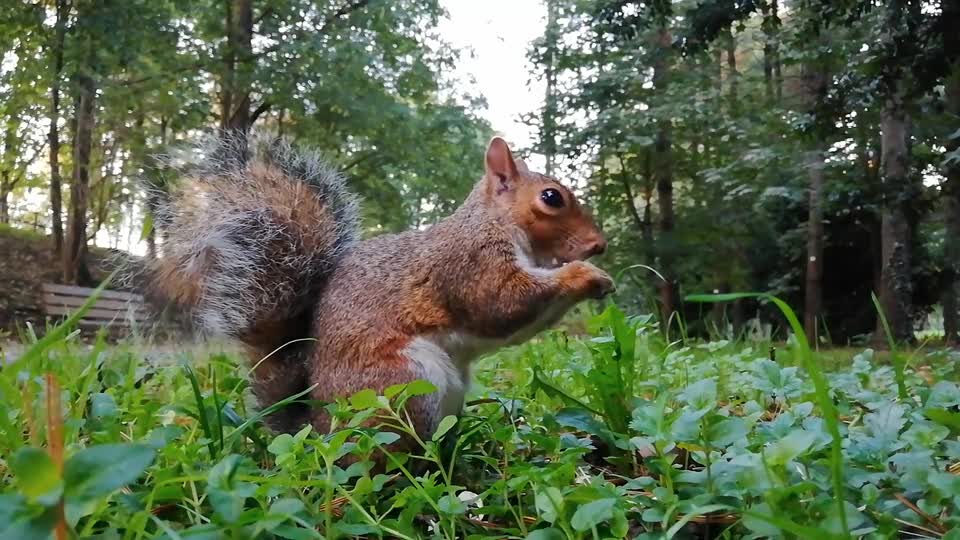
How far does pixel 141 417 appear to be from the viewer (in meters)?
0.92

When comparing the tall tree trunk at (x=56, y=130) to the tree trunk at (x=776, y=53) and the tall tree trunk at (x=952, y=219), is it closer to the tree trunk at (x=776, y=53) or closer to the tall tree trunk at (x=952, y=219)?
the tree trunk at (x=776, y=53)

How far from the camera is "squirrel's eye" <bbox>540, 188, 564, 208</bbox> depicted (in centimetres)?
122

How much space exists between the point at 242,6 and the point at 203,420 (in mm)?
4522

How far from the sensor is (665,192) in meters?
5.72

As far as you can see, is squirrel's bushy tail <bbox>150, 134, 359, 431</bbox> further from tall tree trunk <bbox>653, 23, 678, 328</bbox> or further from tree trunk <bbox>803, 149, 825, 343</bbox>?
tree trunk <bbox>803, 149, 825, 343</bbox>

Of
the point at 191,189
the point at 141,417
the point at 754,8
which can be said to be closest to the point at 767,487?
the point at 141,417

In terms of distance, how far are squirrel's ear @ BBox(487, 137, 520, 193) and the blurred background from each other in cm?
210

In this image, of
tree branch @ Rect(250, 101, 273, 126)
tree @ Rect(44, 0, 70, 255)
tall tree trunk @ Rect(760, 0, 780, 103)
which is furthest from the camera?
tree branch @ Rect(250, 101, 273, 126)

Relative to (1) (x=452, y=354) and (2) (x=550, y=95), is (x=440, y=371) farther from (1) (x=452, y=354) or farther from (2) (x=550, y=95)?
(2) (x=550, y=95)

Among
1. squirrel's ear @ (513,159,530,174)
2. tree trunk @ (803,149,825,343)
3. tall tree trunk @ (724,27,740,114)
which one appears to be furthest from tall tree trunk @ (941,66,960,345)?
tall tree trunk @ (724,27,740,114)

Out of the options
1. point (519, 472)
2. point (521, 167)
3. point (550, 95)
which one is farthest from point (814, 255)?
point (519, 472)

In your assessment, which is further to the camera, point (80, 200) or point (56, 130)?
point (80, 200)

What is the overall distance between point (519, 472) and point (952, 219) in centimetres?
276

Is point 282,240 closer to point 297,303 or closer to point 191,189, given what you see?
point 297,303
